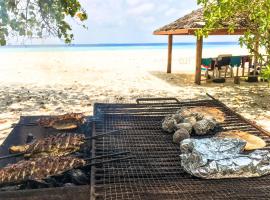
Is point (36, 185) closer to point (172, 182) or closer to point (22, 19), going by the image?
point (172, 182)

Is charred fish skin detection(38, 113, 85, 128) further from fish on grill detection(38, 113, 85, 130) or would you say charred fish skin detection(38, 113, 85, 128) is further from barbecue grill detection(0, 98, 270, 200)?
barbecue grill detection(0, 98, 270, 200)

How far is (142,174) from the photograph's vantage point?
10.9 ft

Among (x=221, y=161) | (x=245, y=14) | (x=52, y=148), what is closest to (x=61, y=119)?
(x=52, y=148)

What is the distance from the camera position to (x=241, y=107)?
10.6 meters

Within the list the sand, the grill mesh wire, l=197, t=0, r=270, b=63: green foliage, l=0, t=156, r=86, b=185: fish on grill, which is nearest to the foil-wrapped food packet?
the grill mesh wire

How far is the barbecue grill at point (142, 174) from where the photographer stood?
A: 2869 mm

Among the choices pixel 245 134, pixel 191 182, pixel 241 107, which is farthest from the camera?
pixel 241 107

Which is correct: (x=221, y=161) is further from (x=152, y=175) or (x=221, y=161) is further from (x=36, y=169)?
(x=36, y=169)

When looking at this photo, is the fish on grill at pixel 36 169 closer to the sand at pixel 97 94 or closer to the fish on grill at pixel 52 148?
the fish on grill at pixel 52 148

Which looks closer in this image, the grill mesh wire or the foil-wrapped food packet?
the grill mesh wire

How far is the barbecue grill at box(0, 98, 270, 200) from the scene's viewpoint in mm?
2869

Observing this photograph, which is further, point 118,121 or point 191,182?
point 118,121

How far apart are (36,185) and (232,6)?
20.0 ft

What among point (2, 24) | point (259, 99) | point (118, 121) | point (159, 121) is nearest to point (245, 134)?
point (159, 121)
